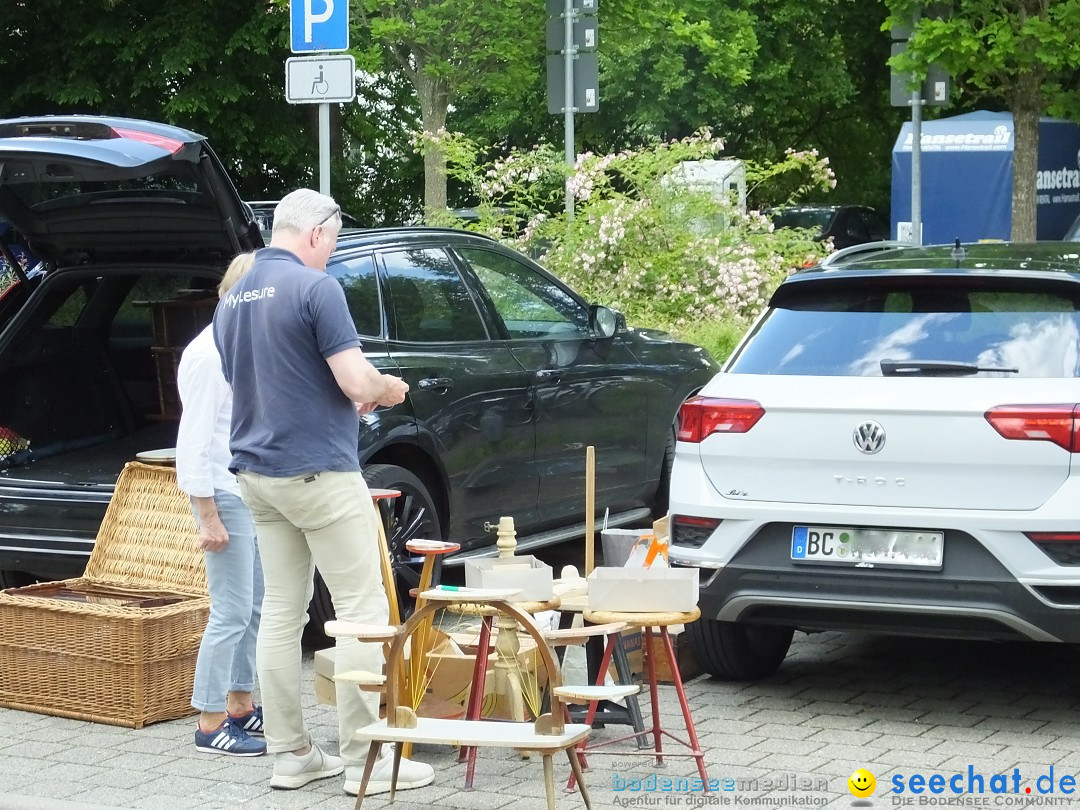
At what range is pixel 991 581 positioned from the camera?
18.1ft

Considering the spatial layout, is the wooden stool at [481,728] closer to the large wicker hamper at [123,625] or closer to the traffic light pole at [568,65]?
the large wicker hamper at [123,625]

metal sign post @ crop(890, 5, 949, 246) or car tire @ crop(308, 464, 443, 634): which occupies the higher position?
metal sign post @ crop(890, 5, 949, 246)

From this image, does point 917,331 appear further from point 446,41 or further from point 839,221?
point 839,221

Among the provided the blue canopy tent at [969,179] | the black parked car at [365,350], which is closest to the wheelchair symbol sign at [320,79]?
the black parked car at [365,350]

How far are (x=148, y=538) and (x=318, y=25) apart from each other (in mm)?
3351

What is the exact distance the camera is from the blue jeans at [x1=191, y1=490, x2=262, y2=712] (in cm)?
580

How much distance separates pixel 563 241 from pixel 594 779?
845cm

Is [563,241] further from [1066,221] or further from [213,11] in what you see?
[1066,221]

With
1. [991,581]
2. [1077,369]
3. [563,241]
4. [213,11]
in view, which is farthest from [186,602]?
[213,11]

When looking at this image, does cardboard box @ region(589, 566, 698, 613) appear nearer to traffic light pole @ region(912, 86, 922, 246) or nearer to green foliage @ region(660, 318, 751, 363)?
green foliage @ region(660, 318, 751, 363)

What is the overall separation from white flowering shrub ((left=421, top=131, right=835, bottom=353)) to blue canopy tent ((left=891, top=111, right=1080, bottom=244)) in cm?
→ 1110

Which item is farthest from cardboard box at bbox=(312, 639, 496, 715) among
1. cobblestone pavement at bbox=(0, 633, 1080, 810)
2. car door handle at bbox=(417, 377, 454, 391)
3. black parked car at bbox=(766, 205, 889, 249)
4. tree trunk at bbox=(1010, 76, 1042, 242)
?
black parked car at bbox=(766, 205, 889, 249)

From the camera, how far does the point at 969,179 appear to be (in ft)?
81.4

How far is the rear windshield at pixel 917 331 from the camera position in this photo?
573 cm
